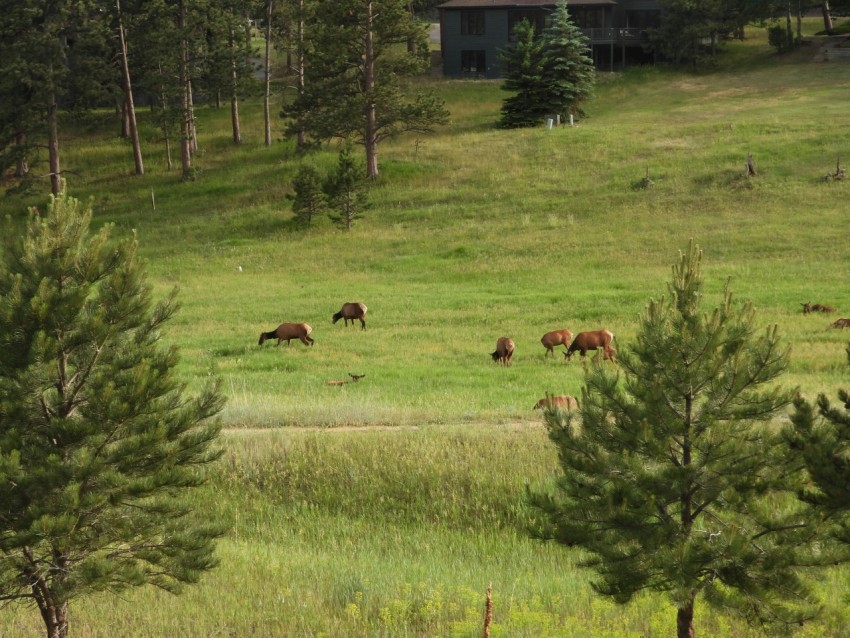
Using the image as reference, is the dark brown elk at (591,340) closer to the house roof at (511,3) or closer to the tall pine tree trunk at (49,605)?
the tall pine tree trunk at (49,605)

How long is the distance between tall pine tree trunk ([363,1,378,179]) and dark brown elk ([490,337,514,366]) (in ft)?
107

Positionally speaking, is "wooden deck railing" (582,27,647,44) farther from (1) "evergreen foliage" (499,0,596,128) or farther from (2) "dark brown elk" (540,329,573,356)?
(2) "dark brown elk" (540,329,573,356)

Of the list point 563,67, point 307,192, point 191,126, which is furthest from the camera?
point 191,126

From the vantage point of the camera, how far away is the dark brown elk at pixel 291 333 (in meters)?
28.5

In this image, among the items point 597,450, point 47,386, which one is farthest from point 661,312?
point 47,386

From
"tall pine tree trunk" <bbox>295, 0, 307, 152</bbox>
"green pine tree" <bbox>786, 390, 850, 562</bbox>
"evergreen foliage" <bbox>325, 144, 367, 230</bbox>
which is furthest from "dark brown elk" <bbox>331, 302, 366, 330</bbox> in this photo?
"tall pine tree trunk" <bbox>295, 0, 307, 152</bbox>

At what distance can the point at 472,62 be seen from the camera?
83.9 m

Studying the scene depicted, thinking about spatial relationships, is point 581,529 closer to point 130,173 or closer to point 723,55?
point 130,173

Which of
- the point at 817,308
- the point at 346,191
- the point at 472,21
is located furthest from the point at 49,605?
the point at 472,21

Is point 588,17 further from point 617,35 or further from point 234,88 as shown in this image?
point 234,88

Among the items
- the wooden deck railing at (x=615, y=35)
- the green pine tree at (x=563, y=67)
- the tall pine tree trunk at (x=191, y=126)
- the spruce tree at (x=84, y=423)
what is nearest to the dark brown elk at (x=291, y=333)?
the spruce tree at (x=84, y=423)

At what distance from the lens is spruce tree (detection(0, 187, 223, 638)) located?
31.0ft

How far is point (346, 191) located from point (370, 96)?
27.7 feet

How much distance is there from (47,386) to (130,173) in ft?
184
